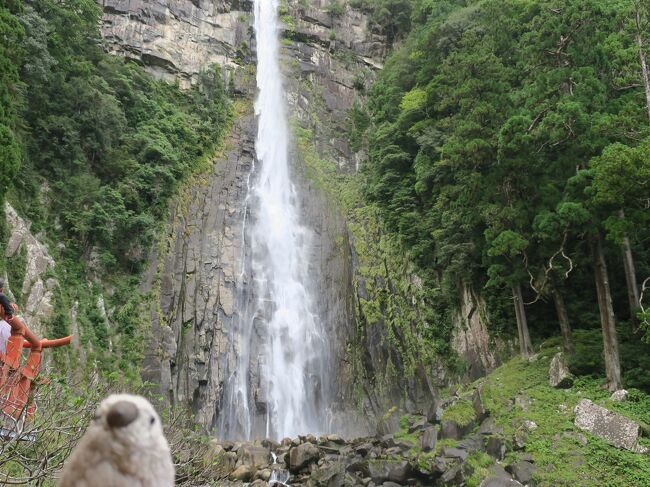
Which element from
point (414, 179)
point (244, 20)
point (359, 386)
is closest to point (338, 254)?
point (414, 179)

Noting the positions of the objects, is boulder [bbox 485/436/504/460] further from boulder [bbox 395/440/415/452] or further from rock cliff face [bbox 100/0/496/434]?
rock cliff face [bbox 100/0/496/434]

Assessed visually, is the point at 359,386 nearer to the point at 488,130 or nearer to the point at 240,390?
the point at 240,390

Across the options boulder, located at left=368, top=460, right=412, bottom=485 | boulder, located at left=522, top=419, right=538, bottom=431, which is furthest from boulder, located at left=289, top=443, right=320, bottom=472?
boulder, located at left=522, top=419, right=538, bottom=431

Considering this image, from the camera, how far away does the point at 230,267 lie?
20.6 metres

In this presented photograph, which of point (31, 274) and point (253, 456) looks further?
point (31, 274)

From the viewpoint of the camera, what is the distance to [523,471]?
8.95 m

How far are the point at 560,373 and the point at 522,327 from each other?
264 cm

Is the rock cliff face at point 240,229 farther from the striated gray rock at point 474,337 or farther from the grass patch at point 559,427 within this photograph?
the grass patch at point 559,427

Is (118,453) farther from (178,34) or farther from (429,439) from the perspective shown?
(178,34)

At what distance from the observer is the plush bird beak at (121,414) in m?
1.12

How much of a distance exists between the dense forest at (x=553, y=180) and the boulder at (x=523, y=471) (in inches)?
136

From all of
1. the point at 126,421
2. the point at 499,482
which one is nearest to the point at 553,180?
the point at 499,482

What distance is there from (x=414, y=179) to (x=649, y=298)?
34.5ft

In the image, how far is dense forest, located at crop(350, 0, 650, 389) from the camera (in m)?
11.1
